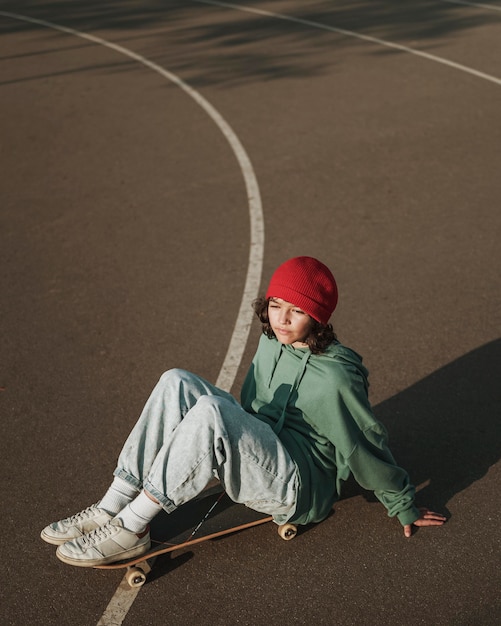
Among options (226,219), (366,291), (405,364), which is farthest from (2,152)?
(405,364)

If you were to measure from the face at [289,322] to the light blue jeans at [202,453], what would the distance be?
467mm

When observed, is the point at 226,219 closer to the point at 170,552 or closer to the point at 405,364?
the point at 405,364

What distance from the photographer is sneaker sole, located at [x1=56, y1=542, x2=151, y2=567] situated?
4566 millimetres

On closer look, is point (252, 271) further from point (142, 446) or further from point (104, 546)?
point (104, 546)

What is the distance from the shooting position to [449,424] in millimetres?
5902

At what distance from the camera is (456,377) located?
6395mm

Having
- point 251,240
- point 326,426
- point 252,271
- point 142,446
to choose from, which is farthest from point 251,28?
point 142,446

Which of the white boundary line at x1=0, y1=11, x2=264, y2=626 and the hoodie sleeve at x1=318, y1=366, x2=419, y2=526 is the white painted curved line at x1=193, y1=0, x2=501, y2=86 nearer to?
the white boundary line at x1=0, y1=11, x2=264, y2=626

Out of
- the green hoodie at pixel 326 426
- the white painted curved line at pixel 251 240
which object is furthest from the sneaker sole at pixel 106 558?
the white painted curved line at pixel 251 240

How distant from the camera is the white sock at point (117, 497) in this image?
185 inches

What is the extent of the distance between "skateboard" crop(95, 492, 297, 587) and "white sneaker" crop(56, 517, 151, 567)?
0.06m

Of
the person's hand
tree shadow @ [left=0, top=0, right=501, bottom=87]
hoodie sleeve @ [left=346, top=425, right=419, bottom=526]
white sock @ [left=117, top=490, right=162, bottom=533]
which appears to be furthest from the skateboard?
tree shadow @ [left=0, top=0, right=501, bottom=87]

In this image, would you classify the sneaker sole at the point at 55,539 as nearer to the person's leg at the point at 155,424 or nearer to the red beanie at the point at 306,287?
the person's leg at the point at 155,424

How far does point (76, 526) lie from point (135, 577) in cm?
42
